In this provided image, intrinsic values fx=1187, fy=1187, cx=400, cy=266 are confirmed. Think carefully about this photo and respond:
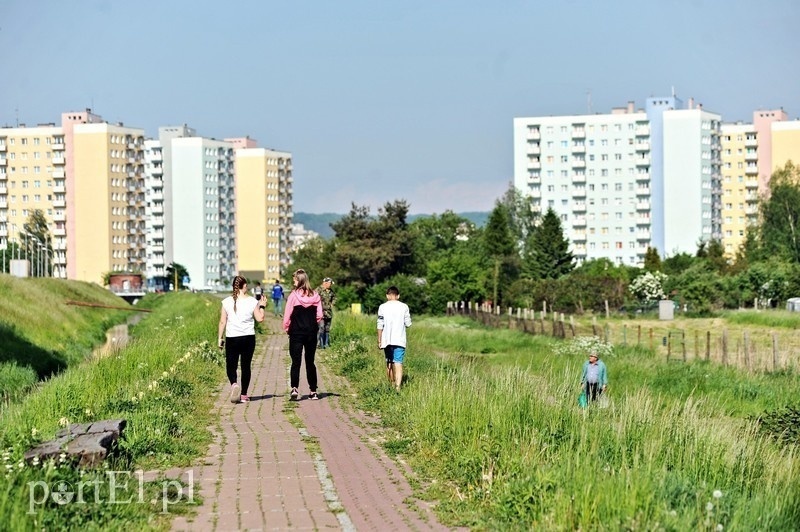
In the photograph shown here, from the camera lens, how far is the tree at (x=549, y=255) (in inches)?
4633

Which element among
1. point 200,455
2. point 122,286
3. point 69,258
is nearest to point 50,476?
point 200,455

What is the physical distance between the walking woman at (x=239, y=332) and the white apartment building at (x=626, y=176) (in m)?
139

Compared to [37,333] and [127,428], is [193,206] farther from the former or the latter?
[127,428]

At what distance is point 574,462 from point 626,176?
488 feet

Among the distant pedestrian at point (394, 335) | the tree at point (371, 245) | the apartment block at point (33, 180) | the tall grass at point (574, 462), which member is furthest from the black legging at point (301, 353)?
the apartment block at point (33, 180)

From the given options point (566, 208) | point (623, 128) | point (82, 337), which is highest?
point (623, 128)

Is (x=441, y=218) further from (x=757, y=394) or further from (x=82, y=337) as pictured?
(x=757, y=394)

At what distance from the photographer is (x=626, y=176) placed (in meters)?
155

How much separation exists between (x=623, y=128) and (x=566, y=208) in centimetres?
1276

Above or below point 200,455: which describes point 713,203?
above

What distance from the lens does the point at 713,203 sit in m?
157

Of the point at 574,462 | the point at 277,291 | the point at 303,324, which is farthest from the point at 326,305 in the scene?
the point at 277,291

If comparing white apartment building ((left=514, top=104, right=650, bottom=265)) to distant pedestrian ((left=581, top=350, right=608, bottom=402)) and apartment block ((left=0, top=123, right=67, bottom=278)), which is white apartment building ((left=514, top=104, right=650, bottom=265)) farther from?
distant pedestrian ((left=581, top=350, right=608, bottom=402))

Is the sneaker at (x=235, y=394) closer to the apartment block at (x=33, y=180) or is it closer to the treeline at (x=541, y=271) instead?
the treeline at (x=541, y=271)
